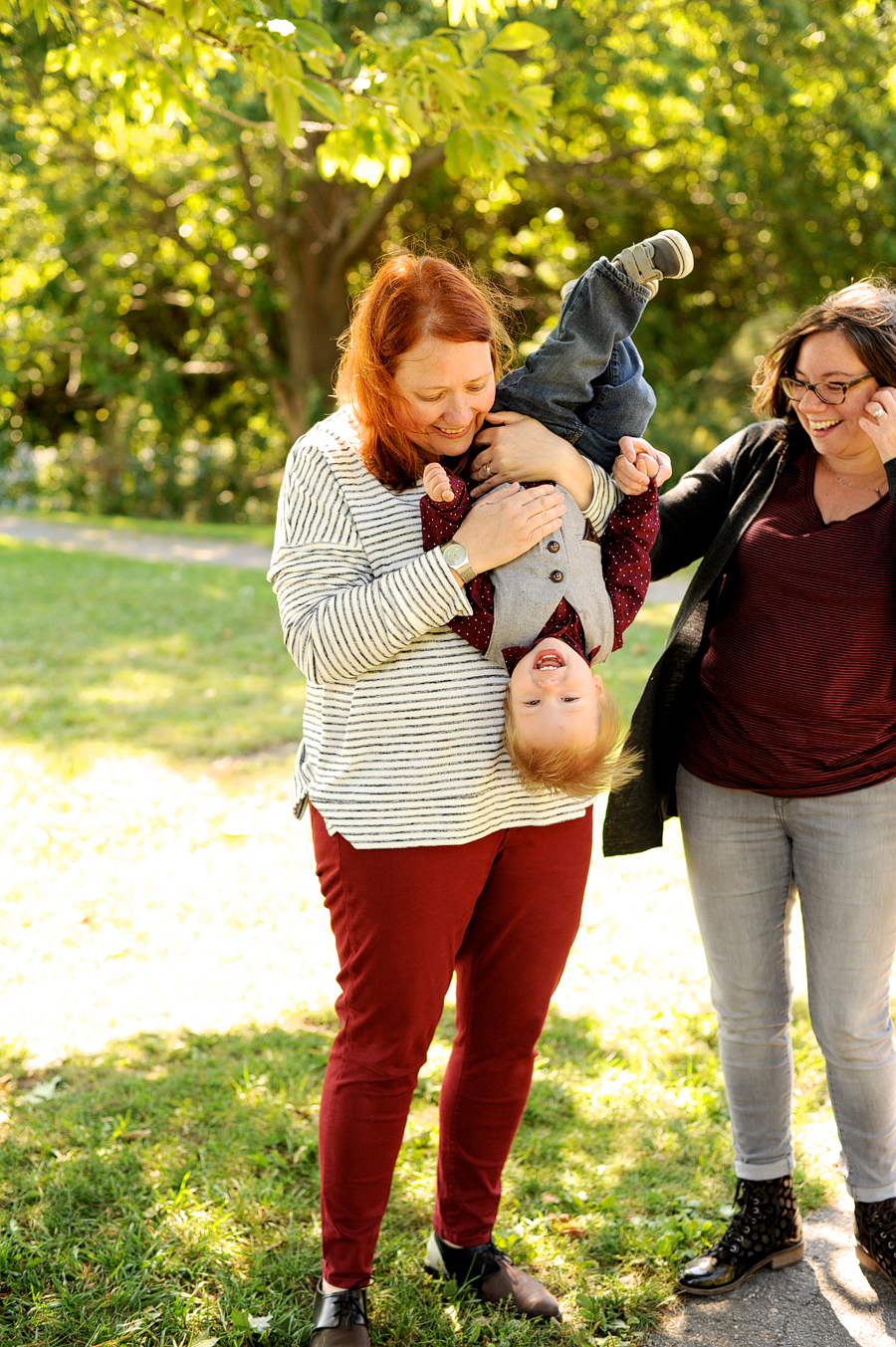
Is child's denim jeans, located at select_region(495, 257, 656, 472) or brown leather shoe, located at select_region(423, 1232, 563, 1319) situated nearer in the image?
child's denim jeans, located at select_region(495, 257, 656, 472)

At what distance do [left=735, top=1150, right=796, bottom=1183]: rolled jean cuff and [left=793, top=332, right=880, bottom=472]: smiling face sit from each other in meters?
1.62

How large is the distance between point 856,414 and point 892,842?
915 millimetres

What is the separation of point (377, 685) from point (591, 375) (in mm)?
741

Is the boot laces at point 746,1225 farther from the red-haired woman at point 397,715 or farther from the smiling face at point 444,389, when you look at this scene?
the smiling face at point 444,389

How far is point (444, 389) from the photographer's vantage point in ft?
7.01

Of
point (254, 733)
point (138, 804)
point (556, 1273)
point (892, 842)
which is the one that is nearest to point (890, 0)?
point (254, 733)

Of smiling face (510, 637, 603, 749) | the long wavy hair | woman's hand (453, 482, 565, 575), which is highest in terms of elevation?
the long wavy hair

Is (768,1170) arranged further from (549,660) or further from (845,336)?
(845,336)

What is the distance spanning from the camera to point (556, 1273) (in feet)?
8.83

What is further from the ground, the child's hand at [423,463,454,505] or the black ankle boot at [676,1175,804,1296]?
the child's hand at [423,463,454,505]

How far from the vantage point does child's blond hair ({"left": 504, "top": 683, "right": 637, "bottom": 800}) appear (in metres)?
2.12

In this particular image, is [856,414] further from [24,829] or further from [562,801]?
[24,829]

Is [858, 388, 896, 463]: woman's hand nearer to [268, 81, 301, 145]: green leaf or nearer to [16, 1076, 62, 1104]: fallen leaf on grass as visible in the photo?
[268, 81, 301, 145]: green leaf

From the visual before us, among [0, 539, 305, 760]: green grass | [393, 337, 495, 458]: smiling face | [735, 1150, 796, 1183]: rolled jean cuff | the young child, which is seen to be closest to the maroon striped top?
the young child
